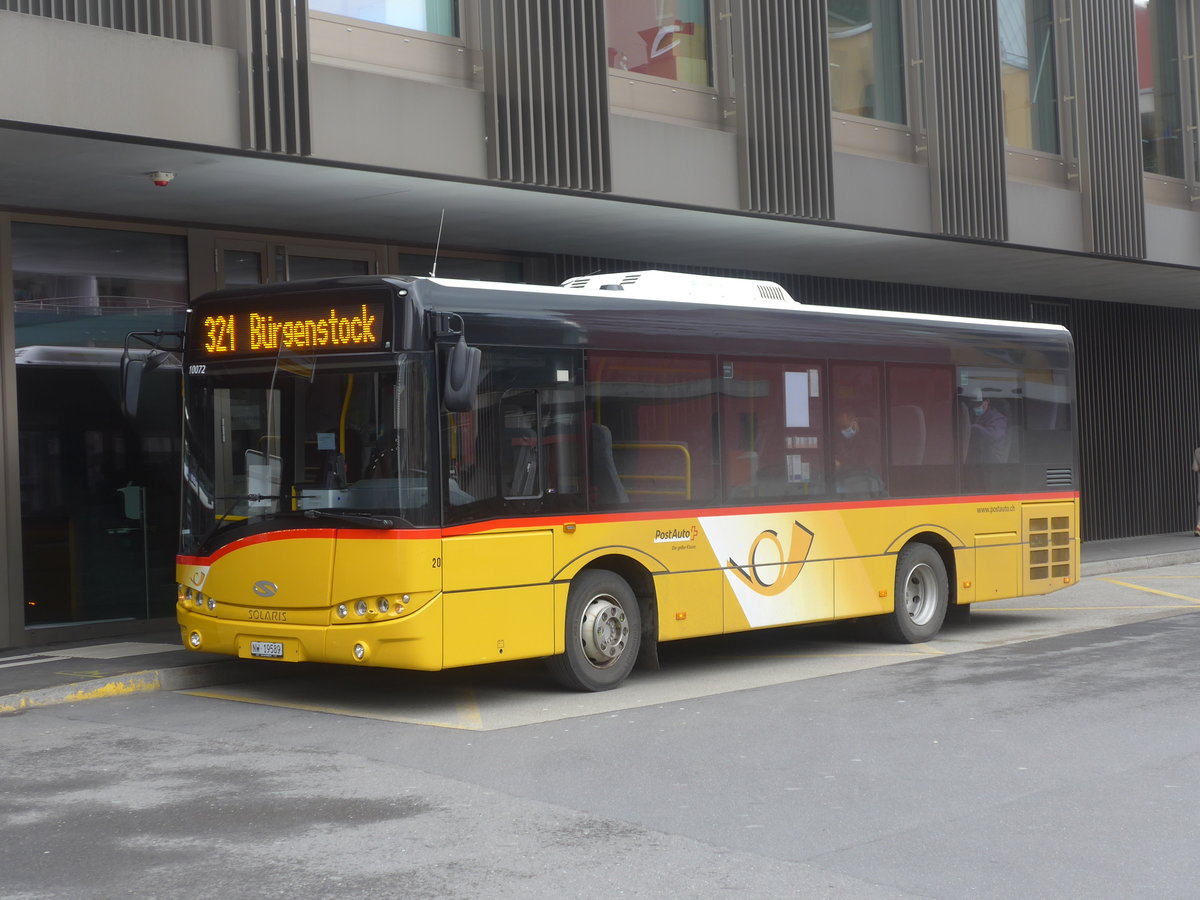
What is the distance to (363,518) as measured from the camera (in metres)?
9.62

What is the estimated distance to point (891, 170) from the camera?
1783cm

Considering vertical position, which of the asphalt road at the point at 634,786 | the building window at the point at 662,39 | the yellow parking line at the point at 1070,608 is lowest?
the yellow parking line at the point at 1070,608

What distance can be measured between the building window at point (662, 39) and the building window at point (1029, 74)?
596 centimetres

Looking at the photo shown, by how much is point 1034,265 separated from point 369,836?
17020 millimetres

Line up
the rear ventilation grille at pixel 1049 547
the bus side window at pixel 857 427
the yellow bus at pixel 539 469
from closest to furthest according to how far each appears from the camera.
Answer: the yellow bus at pixel 539 469, the bus side window at pixel 857 427, the rear ventilation grille at pixel 1049 547

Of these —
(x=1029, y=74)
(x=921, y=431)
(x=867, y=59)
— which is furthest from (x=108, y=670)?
(x=1029, y=74)

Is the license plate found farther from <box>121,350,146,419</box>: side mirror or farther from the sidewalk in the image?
<box>121,350,146,419</box>: side mirror

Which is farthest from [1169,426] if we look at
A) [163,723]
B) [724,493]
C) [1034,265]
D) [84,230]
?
[163,723]

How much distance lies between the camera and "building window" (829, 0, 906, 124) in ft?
60.2

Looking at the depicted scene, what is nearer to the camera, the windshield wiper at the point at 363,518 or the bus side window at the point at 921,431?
the windshield wiper at the point at 363,518

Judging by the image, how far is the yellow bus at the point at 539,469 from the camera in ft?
31.5

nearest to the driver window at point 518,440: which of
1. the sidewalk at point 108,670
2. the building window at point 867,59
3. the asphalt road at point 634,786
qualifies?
the asphalt road at point 634,786

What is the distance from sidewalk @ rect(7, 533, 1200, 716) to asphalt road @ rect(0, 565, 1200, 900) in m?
0.25

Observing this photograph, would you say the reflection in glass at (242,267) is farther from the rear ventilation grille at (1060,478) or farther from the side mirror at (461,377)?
the rear ventilation grille at (1060,478)
